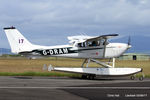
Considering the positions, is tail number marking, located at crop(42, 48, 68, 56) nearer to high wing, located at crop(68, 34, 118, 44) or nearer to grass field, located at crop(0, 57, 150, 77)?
high wing, located at crop(68, 34, 118, 44)

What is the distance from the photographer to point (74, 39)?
29141mm

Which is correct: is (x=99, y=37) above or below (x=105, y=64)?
above

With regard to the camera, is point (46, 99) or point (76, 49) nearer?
point (46, 99)

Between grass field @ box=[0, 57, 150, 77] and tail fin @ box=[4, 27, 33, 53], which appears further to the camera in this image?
grass field @ box=[0, 57, 150, 77]

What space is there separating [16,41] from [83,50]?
5329mm

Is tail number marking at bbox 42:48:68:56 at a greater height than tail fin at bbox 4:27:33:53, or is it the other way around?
tail fin at bbox 4:27:33:53

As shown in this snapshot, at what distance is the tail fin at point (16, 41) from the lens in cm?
2748

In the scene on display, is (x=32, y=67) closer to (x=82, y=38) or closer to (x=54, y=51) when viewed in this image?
(x=82, y=38)

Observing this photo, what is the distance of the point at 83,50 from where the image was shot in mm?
28688

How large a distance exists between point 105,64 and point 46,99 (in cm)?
1514

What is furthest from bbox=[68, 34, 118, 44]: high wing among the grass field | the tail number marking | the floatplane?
the grass field

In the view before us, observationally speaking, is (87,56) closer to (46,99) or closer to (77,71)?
(77,71)

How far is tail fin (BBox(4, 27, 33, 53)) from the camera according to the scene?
1082 inches

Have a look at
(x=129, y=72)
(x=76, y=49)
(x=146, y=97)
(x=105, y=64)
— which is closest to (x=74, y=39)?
(x=76, y=49)
